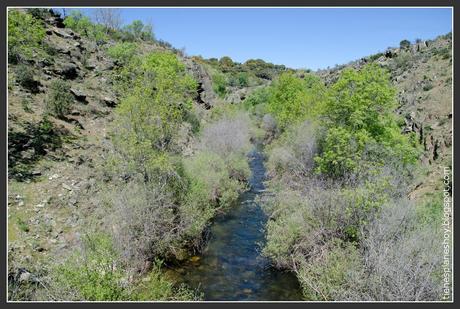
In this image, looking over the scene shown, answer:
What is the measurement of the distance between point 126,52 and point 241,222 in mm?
39700

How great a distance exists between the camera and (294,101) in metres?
47.4

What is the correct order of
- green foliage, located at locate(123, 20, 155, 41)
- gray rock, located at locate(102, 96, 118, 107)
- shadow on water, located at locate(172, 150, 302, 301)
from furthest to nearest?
1. green foliage, located at locate(123, 20, 155, 41)
2. gray rock, located at locate(102, 96, 118, 107)
3. shadow on water, located at locate(172, 150, 302, 301)

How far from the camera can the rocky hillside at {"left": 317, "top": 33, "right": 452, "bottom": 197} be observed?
3158 cm

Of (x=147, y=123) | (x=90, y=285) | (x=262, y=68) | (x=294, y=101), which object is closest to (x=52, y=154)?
(x=147, y=123)

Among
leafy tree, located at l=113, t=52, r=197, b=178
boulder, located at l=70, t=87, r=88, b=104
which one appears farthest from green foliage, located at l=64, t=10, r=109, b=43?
leafy tree, located at l=113, t=52, r=197, b=178

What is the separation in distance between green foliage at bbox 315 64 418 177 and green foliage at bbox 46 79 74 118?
63.8 ft

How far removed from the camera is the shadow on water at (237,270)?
20000 millimetres

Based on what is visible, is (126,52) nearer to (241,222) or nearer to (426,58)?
(241,222)

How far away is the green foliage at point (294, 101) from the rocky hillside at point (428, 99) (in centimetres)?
950

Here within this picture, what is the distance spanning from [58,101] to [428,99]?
3736 cm

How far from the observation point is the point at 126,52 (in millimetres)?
59125

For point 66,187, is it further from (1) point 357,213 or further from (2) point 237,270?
(1) point 357,213

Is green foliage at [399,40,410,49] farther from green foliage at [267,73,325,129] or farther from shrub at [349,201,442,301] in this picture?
shrub at [349,201,442,301]

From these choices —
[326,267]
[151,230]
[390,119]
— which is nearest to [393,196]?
[326,267]
